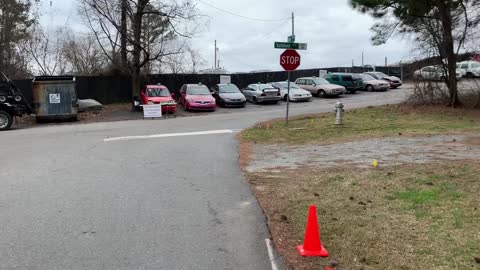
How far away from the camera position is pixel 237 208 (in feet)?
24.1

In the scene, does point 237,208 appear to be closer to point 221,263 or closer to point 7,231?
point 221,263

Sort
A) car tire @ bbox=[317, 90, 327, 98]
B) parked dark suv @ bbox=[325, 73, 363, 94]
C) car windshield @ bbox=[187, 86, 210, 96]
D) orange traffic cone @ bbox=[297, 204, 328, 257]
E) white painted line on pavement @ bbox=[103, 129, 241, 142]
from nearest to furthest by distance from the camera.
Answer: orange traffic cone @ bbox=[297, 204, 328, 257]
white painted line on pavement @ bbox=[103, 129, 241, 142]
car windshield @ bbox=[187, 86, 210, 96]
car tire @ bbox=[317, 90, 327, 98]
parked dark suv @ bbox=[325, 73, 363, 94]

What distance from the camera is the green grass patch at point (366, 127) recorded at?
15180 mm

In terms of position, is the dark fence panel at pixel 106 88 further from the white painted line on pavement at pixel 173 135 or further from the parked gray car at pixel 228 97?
the white painted line on pavement at pixel 173 135

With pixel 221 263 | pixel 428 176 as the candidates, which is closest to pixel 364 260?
pixel 221 263

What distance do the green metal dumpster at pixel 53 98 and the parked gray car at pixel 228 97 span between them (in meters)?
10.1

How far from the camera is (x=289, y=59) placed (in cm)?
1836

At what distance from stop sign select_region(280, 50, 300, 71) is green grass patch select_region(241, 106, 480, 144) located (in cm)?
228

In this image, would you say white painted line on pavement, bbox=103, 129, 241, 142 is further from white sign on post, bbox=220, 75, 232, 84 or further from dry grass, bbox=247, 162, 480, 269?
white sign on post, bbox=220, 75, 232, 84

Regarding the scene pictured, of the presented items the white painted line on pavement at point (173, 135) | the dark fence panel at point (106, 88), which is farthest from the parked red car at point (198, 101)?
the white painted line on pavement at point (173, 135)

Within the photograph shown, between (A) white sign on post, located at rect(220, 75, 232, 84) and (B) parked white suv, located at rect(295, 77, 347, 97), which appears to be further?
(A) white sign on post, located at rect(220, 75, 232, 84)

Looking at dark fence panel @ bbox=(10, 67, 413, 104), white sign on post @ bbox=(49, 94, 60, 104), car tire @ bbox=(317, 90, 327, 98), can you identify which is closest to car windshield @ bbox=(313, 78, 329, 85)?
car tire @ bbox=(317, 90, 327, 98)

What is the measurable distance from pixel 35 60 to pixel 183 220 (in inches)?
1522

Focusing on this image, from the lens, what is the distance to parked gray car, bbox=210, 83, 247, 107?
3266 centimetres
